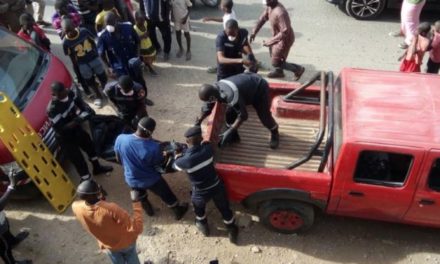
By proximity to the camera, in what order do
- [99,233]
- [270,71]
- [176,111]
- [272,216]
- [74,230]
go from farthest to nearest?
[270,71] < [176,111] < [74,230] < [272,216] < [99,233]

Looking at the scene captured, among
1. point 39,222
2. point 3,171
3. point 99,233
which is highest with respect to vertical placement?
point 99,233

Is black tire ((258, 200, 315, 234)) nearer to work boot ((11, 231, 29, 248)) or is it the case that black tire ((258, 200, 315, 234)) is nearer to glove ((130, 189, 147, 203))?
glove ((130, 189, 147, 203))

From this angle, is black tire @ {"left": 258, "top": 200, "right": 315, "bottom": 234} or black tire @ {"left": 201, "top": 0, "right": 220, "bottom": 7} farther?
black tire @ {"left": 201, "top": 0, "right": 220, "bottom": 7}

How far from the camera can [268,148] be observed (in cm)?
566

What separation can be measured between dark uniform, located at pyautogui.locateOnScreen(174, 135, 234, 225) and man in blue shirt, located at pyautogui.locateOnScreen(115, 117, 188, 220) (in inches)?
14.6

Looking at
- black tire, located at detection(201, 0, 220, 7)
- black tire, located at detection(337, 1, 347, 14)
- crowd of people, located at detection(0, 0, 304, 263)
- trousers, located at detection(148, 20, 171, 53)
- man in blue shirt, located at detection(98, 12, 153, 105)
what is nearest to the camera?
crowd of people, located at detection(0, 0, 304, 263)

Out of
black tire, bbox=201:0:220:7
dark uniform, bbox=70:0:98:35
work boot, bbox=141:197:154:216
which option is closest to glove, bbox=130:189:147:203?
work boot, bbox=141:197:154:216

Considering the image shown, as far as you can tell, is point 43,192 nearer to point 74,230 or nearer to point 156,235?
point 74,230

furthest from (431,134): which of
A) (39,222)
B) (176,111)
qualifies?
(39,222)

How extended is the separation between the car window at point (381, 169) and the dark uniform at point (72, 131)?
3362 millimetres

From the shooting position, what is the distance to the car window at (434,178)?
4246 mm

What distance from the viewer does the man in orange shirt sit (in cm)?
382

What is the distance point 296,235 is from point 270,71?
3735 mm

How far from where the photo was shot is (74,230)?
5484 millimetres
